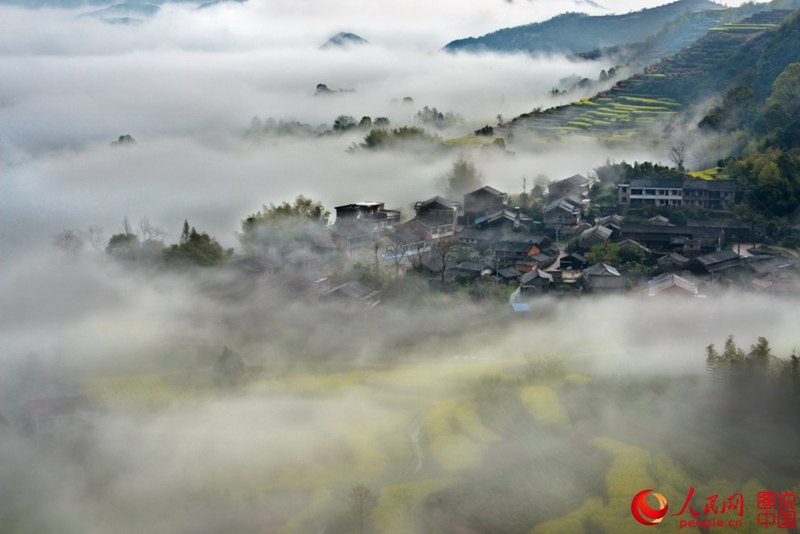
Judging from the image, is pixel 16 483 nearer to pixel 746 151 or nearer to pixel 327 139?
pixel 746 151

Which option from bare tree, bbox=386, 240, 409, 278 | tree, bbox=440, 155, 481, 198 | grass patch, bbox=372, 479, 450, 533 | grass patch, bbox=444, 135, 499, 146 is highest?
grass patch, bbox=444, 135, 499, 146

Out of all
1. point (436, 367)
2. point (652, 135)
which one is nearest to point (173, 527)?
point (436, 367)

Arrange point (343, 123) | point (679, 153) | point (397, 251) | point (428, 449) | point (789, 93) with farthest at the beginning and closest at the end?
point (343, 123), point (679, 153), point (789, 93), point (397, 251), point (428, 449)

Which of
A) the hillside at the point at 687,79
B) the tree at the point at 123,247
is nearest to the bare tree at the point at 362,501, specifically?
the tree at the point at 123,247

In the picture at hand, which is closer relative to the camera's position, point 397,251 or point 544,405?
point 544,405

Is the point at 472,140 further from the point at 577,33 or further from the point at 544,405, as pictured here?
the point at 577,33

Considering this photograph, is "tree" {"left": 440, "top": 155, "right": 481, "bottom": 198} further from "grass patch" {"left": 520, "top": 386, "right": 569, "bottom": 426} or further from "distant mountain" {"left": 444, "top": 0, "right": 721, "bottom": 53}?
"distant mountain" {"left": 444, "top": 0, "right": 721, "bottom": 53}

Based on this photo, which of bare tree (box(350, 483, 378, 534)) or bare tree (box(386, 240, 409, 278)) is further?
bare tree (box(386, 240, 409, 278))

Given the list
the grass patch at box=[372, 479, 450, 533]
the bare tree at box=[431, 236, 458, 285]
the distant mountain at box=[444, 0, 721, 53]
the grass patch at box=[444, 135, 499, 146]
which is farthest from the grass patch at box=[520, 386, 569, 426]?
the distant mountain at box=[444, 0, 721, 53]

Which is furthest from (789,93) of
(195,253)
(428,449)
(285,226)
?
(428,449)
